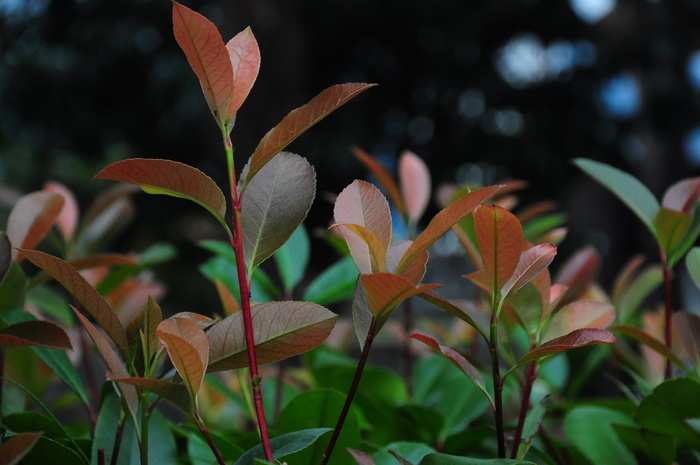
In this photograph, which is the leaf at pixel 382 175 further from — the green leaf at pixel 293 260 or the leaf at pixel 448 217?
the leaf at pixel 448 217

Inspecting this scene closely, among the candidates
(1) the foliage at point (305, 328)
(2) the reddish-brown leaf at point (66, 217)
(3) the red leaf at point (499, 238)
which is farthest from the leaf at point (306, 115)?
(2) the reddish-brown leaf at point (66, 217)

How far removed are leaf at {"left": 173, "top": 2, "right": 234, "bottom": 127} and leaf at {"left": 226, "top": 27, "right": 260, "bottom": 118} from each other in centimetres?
2

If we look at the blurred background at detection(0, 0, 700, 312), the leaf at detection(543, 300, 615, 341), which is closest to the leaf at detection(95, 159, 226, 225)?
the leaf at detection(543, 300, 615, 341)

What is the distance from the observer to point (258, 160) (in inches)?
14.5

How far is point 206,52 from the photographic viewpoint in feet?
1.16

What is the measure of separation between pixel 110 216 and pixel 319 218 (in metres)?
4.59

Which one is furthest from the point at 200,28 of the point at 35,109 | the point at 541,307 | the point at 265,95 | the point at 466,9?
the point at 35,109

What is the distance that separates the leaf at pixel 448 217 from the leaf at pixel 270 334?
0.07 m

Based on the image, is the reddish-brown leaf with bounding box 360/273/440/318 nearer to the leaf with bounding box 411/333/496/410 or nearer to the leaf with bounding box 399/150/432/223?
the leaf with bounding box 411/333/496/410

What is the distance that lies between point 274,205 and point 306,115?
0.07 meters

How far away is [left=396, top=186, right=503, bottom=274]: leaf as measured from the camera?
0.35 metres

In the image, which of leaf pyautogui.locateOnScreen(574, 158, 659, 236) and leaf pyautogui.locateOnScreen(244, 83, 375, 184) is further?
leaf pyautogui.locateOnScreen(574, 158, 659, 236)

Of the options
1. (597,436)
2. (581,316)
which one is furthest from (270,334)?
(597,436)

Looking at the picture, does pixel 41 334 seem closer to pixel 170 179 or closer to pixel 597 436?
pixel 170 179
